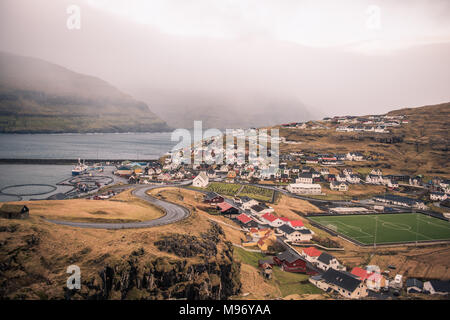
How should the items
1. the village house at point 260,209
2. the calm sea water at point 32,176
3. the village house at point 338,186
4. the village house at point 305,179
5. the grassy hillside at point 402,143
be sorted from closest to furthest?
the village house at point 260,209 → the calm sea water at point 32,176 → the village house at point 338,186 → the village house at point 305,179 → the grassy hillside at point 402,143

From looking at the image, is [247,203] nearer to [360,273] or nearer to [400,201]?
[360,273]

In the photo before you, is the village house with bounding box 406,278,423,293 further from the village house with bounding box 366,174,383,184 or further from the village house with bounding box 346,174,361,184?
the village house with bounding box 366,174,383,184

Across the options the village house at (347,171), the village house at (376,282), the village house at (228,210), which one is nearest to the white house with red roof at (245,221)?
the village house at (228,210)

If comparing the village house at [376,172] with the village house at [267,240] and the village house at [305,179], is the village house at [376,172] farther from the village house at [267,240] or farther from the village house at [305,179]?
the village house at [267,240]

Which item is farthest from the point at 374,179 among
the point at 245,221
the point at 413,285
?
the point at 413,285

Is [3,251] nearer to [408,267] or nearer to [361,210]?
[408,267]
